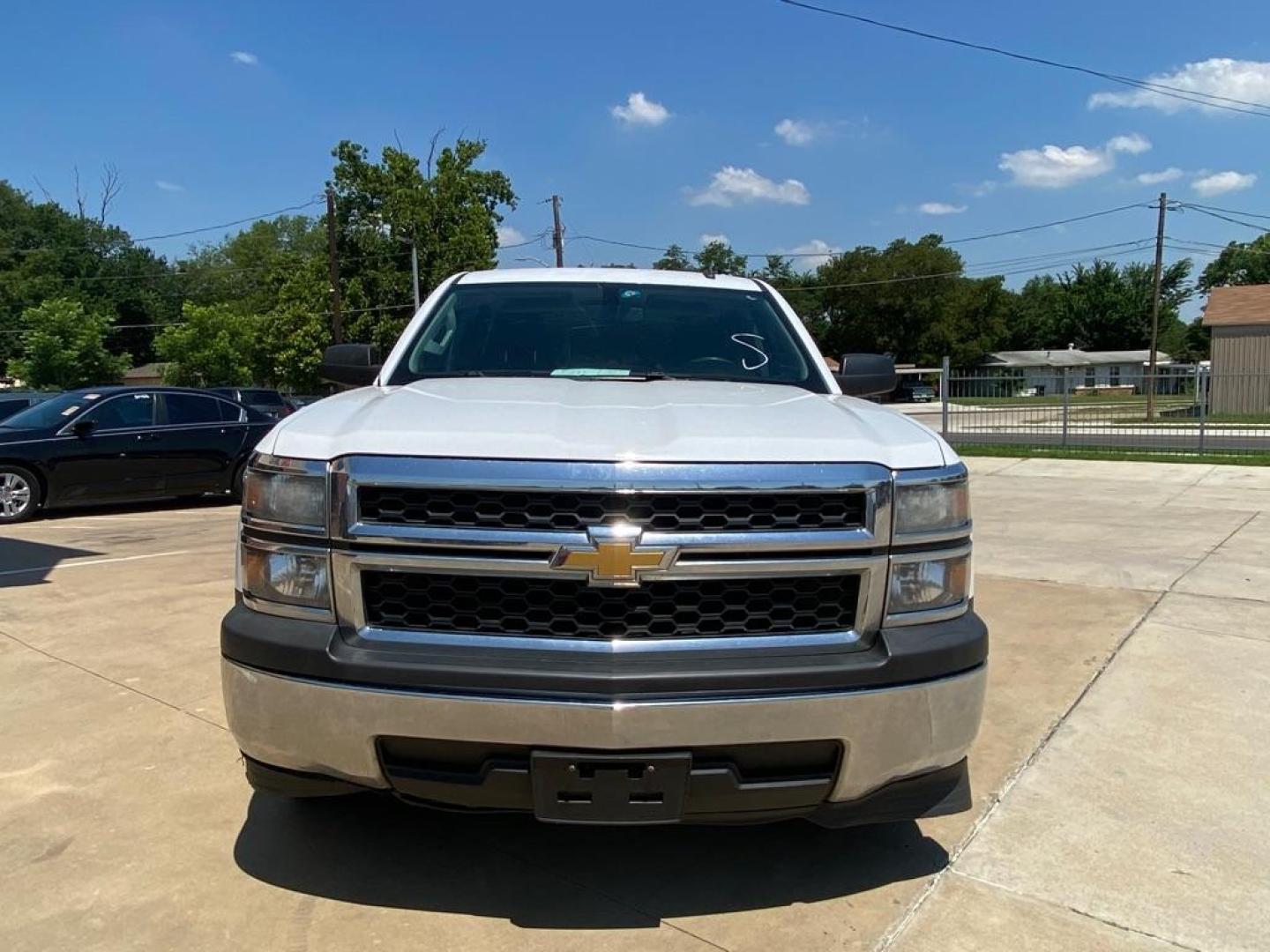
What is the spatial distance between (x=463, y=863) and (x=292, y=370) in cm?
4352

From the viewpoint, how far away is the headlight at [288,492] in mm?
2352

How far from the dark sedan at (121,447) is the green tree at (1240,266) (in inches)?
3183

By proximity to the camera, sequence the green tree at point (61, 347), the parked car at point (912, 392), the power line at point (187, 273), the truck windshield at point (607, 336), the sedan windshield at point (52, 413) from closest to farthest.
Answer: the truck windshield at point (607, 336), the sedan windshield at point (52, 413), the power line at point (187, 273), the green tree at point (61, 347), the parked car at point (912, 392)

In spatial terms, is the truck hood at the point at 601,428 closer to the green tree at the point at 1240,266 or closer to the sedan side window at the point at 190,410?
the sedan side window at the point at 190,410

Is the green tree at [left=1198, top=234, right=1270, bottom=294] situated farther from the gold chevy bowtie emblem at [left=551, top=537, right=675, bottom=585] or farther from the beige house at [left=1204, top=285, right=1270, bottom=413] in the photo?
the gold chevy bowtie emblem at [left=551, top=537, right=675, bottom=585]

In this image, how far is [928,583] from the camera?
7.99ft

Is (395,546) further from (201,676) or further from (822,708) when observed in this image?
(201,676)

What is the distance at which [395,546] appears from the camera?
90.6 inches

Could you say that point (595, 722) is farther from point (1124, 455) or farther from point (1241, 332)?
point (1241, 332)

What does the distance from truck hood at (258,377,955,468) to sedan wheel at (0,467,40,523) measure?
9.08 m

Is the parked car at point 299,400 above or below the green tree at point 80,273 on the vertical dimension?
below

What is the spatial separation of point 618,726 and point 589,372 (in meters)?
1.70

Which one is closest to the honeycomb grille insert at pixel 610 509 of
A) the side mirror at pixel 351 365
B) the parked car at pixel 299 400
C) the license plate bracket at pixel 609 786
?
the license plate bracket at pixel 609 786

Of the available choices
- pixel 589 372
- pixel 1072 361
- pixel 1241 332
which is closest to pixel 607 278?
pixel 589 372
